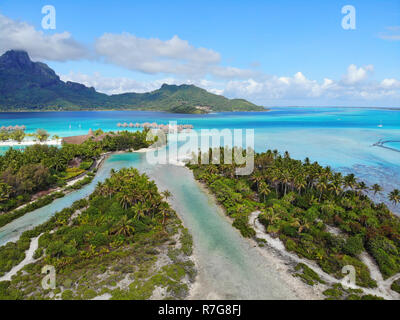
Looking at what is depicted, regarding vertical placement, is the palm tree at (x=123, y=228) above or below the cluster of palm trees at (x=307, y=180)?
below

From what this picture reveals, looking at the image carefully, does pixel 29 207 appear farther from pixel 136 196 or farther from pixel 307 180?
pixel 307 180

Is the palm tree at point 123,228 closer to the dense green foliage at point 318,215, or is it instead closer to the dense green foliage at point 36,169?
the dense green foliage at point 318,215

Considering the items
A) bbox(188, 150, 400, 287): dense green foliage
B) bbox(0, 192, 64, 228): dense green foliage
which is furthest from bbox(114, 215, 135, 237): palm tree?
bbox(0, 192, 64, 228): dense green foliage

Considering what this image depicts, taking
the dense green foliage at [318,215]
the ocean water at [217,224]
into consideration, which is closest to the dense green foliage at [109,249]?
the ocean water at [217,224]

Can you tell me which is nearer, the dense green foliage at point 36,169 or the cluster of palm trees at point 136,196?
the cluster of palm trees at point 136,196

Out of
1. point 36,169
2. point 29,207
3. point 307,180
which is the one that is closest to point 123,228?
point 29,207

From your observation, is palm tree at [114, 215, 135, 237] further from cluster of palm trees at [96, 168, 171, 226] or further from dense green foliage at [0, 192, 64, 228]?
dense green foliage at [0, 192, 64, 228]
